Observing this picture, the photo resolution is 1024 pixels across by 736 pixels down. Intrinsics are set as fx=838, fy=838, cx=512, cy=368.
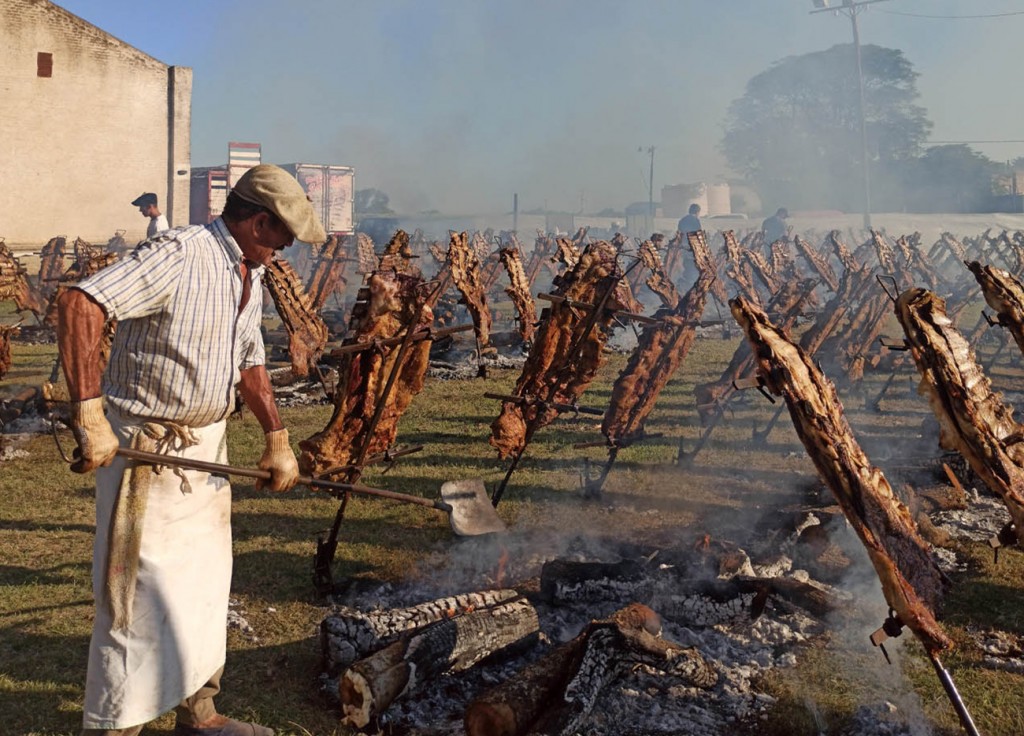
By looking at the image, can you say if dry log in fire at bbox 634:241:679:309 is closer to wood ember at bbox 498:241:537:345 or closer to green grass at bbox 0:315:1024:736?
wood ember at bbox 498:241:537:345

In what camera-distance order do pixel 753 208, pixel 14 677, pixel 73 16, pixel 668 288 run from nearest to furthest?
pixel 14 677
pixel 668 288
pixel 73 16
pixel 753 208

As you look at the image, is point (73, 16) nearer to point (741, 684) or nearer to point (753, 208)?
point (741, 684)

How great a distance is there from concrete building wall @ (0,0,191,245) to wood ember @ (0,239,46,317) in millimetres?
11561

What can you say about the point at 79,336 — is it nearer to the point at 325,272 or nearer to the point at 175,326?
the point at 175,326

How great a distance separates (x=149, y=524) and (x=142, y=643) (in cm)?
48

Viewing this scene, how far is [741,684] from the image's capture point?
14.9 feet

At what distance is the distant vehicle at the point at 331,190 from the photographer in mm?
33844

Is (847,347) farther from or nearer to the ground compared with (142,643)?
farther from the ground

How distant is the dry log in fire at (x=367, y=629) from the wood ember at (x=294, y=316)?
257 inches

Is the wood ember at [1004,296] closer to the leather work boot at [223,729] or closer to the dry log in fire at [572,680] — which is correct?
the dry log in fire at [572,680]

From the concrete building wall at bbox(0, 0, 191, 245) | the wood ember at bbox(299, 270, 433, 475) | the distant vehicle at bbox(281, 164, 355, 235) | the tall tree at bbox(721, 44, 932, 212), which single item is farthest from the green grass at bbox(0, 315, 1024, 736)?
the tall tree at bbox(721, 44, 932, 212)

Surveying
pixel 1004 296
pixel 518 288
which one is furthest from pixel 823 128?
pixel 1004 296

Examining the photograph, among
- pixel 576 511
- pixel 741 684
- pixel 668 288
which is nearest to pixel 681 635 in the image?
pixel 741 684

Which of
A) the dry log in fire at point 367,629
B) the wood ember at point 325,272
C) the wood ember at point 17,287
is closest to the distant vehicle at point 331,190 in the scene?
the wood ember at point 325,272
